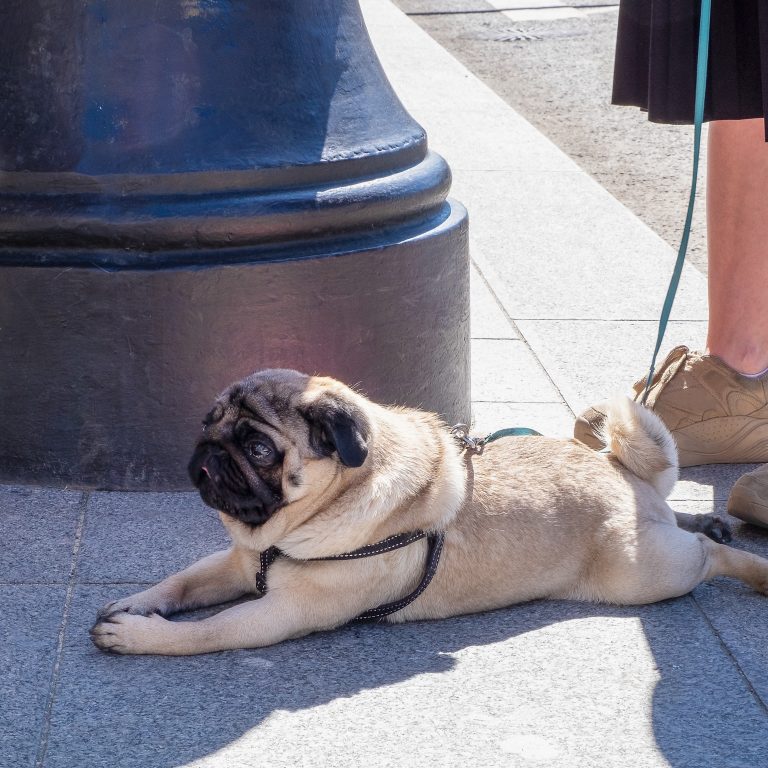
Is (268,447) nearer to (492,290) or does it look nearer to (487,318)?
(487,318)

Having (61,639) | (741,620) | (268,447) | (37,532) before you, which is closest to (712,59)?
(741,620)

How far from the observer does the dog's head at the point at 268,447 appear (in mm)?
3357

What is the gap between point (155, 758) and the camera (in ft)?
9.58

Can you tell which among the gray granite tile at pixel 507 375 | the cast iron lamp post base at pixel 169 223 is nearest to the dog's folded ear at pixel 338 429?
the cast iron lamp post base at pixel 169 223

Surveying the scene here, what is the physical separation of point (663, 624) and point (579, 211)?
4849 millimetres

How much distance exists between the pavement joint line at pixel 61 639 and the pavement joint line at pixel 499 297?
6.52 ft

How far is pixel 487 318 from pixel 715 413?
167 centimetres

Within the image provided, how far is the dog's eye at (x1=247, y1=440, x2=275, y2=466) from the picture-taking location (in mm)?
3363

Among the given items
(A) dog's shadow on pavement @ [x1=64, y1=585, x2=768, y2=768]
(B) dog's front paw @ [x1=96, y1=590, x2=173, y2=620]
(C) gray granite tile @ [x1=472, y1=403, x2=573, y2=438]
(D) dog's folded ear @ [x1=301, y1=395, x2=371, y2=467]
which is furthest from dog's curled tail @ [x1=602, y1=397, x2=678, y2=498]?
(B) dog's front paw @ [x1=96, y1=590, x2=173, y2=620]

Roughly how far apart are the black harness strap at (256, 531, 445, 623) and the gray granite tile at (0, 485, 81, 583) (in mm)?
667

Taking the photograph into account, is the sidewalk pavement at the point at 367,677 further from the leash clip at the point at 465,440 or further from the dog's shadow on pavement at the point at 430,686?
the leash clip at the point at 465,440

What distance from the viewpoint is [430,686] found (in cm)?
330

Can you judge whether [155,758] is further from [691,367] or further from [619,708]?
[691,367]

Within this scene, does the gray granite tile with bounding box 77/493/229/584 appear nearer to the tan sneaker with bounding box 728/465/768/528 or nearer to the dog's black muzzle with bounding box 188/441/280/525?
the dog's black muzzle with bounding box 188/441/280/525
